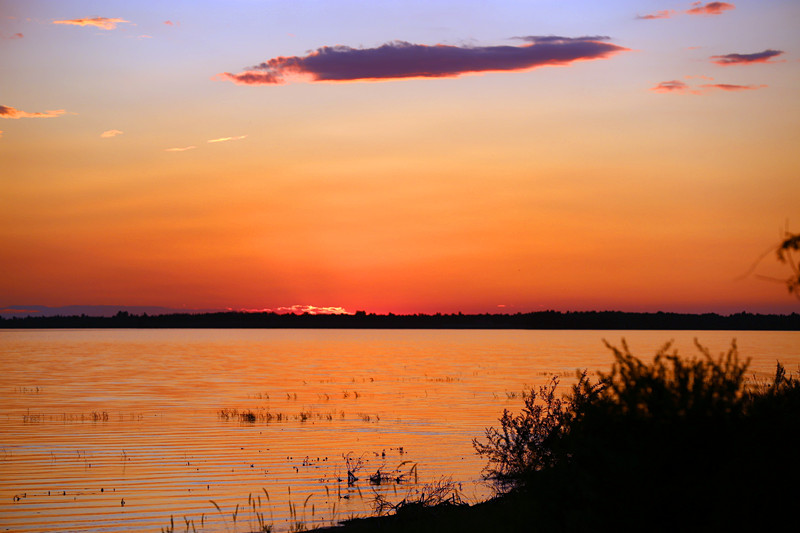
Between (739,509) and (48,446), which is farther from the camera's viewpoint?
(48,446)

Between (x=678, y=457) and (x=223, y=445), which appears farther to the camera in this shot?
(x=223, y=445)

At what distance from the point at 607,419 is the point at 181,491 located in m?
15.3

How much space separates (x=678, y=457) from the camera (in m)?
10.4

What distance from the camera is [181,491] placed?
887 inches

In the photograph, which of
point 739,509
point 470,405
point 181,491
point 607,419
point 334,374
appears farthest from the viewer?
point 334,374

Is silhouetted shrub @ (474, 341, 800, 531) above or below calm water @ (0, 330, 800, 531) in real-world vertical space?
above

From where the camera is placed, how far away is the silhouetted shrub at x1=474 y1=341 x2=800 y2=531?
1021 cm

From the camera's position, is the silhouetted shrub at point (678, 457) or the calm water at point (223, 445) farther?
the calm water at point (223, 445)

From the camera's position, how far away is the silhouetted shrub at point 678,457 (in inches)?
402

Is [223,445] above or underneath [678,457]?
underneath

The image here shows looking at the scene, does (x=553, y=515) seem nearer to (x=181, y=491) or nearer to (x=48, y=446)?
(x=181, y=491)

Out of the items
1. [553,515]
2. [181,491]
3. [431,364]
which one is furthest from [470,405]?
[431,364]

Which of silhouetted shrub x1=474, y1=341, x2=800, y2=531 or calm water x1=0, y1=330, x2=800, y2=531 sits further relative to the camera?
calm water x1=0, y1=330, x2=800, y2=531

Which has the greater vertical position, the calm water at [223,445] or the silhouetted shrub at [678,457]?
the silhouetted shrub at [678,457]
